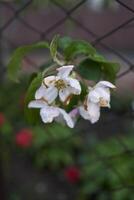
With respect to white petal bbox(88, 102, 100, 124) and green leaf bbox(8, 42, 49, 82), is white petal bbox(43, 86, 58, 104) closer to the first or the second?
white petal bbox(88, 102, 100, 124)

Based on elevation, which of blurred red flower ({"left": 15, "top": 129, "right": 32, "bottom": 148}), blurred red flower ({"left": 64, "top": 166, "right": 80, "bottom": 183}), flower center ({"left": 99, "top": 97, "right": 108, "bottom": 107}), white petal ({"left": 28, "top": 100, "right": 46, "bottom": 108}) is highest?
white petal ({"left": 28, "top": 100, "right": 46, "bottom": 108})

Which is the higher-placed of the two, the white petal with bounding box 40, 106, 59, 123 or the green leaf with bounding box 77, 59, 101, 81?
the green leaf with bounding box 77, 59, 101, 81

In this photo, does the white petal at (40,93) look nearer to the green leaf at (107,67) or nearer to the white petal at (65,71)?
the white petal at (65,71)

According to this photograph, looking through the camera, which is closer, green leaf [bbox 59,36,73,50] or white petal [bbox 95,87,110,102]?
white petal [bbox 95,87,110,102]

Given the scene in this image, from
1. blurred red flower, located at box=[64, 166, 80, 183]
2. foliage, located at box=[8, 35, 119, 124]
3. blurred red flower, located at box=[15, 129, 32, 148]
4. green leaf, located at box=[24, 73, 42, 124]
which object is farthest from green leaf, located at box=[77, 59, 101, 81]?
blurred red flower, located at box=[15, 129, 32, 148]

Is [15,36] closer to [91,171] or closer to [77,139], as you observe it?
[77,139]

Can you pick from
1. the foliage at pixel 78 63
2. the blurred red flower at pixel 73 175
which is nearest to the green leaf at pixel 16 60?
the foliage at pixel 78 63

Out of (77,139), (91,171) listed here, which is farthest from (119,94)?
(91,171)
